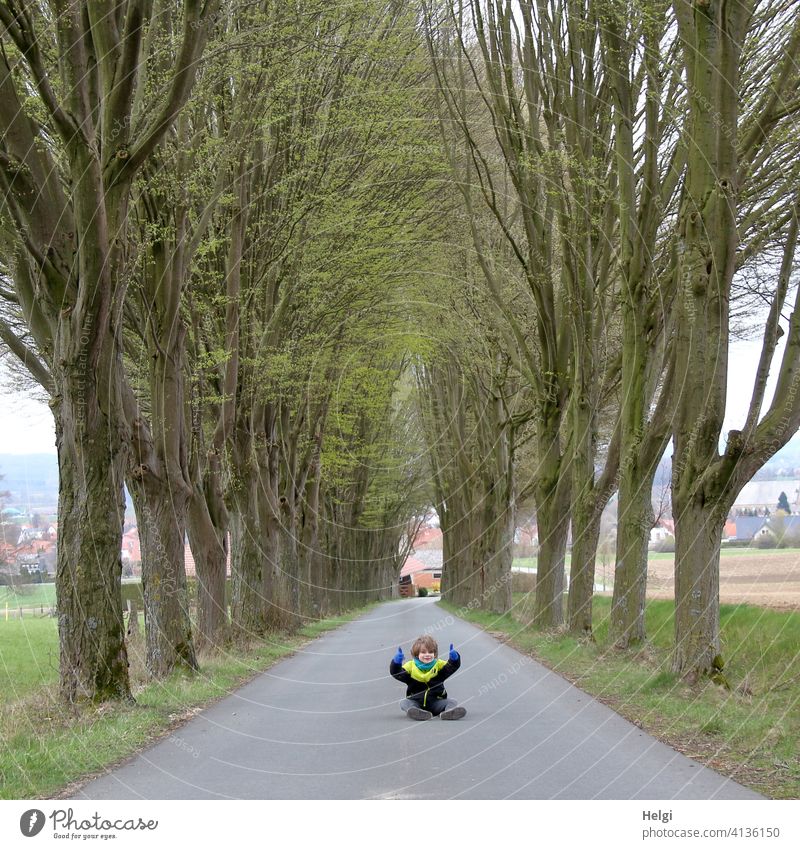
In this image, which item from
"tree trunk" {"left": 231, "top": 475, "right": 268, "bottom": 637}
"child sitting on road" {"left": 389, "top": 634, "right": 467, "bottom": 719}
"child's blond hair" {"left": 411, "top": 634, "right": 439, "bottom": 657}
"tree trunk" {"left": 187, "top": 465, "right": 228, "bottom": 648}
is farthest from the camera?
"tree trunk" {"left": 231, "top": 475, "right": 268, "bottom": 637}

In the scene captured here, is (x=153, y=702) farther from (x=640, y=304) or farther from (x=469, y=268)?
(x=469, y=268)

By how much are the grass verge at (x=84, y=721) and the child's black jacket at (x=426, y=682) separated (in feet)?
7.15

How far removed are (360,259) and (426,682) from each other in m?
11.7

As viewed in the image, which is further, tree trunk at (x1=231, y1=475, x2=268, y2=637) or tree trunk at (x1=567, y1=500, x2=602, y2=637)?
tree trunk at (x1=231, y1=475, x2=268, y2=637)

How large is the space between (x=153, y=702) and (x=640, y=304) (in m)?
8.57

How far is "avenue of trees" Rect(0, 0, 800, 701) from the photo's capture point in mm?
10312

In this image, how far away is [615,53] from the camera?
1438 centimetres

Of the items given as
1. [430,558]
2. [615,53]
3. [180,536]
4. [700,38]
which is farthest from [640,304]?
[430,558]

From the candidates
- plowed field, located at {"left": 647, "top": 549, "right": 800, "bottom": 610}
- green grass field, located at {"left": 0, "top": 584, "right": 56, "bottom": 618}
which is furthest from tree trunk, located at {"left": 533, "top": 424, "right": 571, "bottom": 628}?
green grass field, located at {"left": 0, "top": 584, "right": 56, "bottom": 618}

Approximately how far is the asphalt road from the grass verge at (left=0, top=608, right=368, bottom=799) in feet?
0.76

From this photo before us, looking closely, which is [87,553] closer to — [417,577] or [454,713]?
[454,713]

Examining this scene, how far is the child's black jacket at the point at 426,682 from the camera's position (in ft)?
32.2

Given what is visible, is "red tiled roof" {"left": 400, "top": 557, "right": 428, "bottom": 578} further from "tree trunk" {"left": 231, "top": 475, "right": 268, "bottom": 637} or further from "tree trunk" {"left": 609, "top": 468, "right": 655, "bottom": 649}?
"tree trunk" {"left": 609, "top": 468, "right": 655, "bottom": 649}

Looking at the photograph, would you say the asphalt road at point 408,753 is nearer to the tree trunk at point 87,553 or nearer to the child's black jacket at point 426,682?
the child's black jacket at point 426,682
